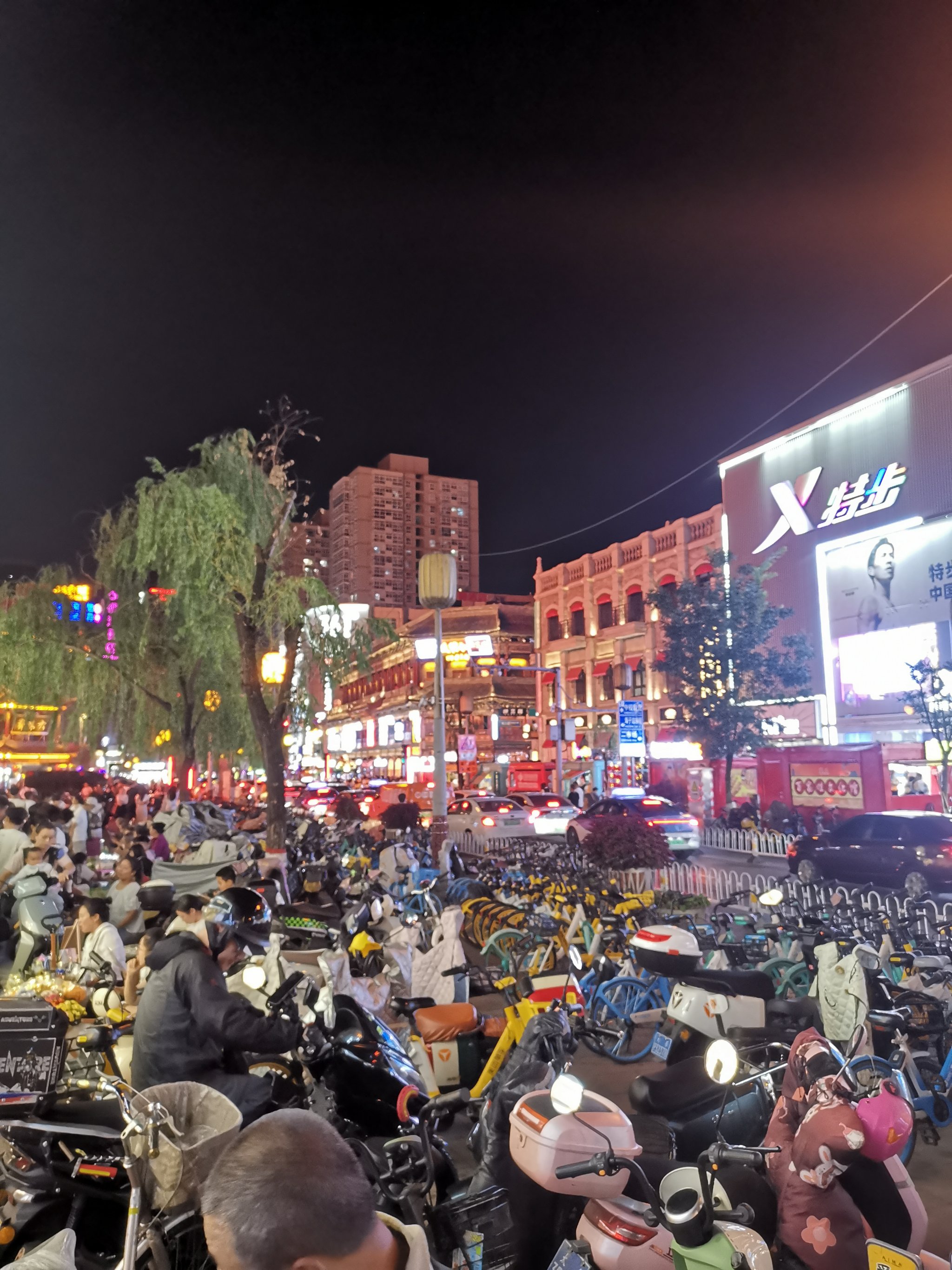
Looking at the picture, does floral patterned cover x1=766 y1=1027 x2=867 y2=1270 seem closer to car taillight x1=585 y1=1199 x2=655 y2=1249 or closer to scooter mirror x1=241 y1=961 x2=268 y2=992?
car taillight x1=585 y1=1199 x2=655 y2=1249

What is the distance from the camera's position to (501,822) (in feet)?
74.6

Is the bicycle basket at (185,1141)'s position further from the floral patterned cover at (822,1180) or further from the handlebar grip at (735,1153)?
the floral patterned cover at (822,1180)

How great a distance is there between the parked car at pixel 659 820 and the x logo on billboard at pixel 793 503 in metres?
19.3

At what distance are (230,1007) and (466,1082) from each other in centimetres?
239

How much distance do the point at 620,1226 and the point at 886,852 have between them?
573 inches

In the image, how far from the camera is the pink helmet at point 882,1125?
3.12m

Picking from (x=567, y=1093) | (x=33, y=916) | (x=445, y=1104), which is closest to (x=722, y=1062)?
(x=567, y=1093)

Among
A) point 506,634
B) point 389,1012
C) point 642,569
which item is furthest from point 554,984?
point 506,634

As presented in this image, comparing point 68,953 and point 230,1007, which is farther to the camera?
point 68,953

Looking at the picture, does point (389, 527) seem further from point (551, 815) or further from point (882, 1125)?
point (882, 1125)

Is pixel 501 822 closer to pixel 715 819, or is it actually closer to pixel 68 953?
pixel 715 819

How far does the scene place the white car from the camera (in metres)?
22.5

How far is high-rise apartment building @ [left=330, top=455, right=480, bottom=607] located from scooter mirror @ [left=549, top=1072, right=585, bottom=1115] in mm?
117861

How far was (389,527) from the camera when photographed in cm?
12456
